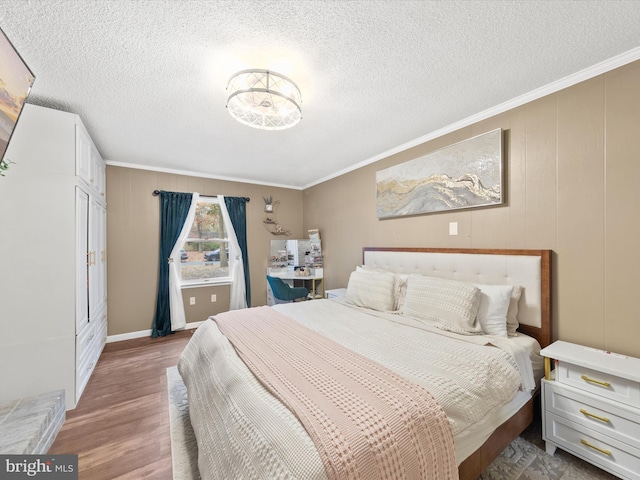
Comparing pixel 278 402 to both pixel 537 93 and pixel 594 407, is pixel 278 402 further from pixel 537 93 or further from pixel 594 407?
pixel 537 93

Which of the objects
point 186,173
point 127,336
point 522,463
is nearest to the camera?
point 522,463

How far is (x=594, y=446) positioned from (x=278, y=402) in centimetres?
184

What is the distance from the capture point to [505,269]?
2150 mm

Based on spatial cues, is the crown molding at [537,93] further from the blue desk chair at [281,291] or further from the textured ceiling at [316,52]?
the blue desk chair at [281,291]

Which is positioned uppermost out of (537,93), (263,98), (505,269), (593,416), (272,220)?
(537,93)

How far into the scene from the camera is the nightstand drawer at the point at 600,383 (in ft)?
4.55

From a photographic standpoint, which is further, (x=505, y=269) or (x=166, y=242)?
(x=166, y=242)

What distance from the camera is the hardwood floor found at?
1593 millimetres

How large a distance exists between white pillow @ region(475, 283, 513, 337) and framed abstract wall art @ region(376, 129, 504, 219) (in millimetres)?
757

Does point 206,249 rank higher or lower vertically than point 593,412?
higher

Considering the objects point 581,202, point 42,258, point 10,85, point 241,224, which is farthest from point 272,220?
point 581,202

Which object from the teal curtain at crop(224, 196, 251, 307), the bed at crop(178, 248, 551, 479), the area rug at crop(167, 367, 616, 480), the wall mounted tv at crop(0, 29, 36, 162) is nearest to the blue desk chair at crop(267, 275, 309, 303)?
the teal curtain at crop(224, 196, 251, 307)

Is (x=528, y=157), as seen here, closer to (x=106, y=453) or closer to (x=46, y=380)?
(x=106, y=453)

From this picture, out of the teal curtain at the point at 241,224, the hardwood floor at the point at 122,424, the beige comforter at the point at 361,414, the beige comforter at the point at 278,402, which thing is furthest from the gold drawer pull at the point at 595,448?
the teal curtain at the point at 241,224
